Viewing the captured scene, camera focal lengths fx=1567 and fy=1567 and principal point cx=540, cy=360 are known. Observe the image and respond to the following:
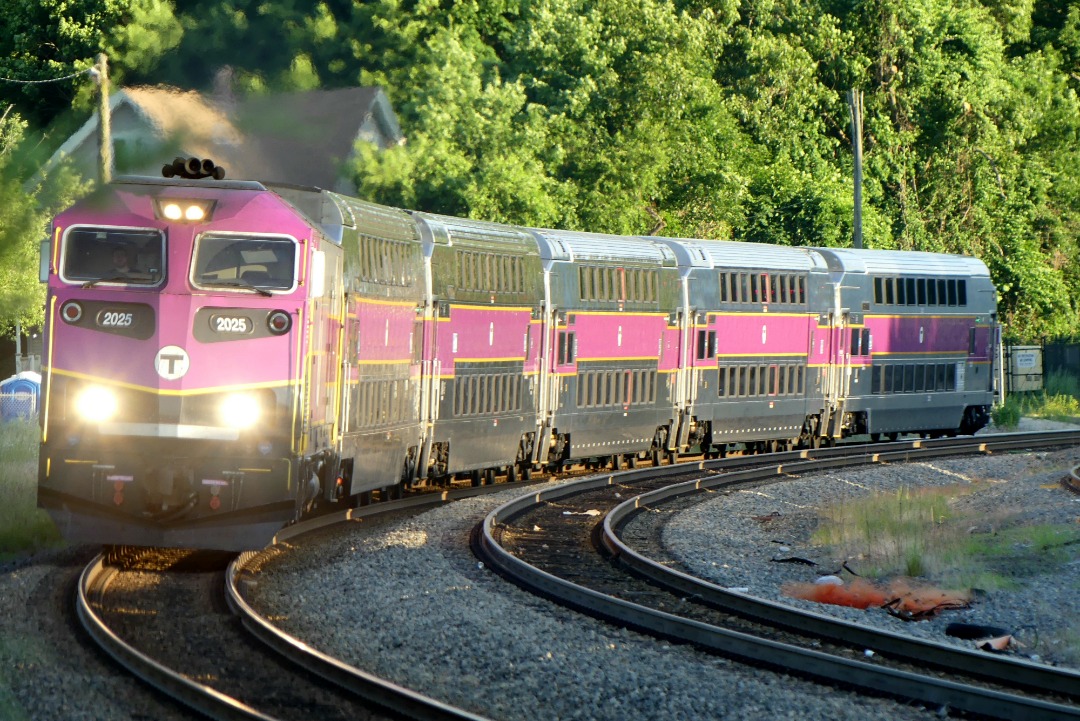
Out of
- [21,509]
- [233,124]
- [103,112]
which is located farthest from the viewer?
[103,112]

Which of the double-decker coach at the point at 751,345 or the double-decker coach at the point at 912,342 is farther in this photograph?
the double-decker coach at the point at 912,342

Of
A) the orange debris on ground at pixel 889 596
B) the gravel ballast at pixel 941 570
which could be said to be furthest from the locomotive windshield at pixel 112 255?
the orange debris on ground at pixel 889 596

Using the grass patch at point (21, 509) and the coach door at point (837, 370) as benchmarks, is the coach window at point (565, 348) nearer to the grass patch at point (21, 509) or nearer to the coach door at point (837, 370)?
the grass patch at point (21, 509)

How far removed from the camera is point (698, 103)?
4650 cm

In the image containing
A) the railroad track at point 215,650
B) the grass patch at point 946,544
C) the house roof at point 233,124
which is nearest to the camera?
the railroad track at point 215,650

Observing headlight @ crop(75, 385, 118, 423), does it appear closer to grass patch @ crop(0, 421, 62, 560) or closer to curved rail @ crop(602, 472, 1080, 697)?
grass patch @ crop(0, 421, 62, 560)

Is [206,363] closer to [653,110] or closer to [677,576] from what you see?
[677,576]

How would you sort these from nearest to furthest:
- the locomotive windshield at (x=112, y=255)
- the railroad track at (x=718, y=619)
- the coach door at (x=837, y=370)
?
the railroad track at (x=718, y=619) → the locomotive windshield at (x=112, y=255) → the coach door at (x=837, y=370)

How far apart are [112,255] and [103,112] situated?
749 cm

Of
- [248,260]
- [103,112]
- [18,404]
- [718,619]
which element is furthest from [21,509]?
[18,404]

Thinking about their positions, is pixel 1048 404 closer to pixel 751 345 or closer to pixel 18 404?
pixel 751 345

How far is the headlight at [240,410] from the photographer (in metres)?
13.2

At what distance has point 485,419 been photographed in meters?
21.5

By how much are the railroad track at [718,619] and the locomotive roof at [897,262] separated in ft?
35.6
